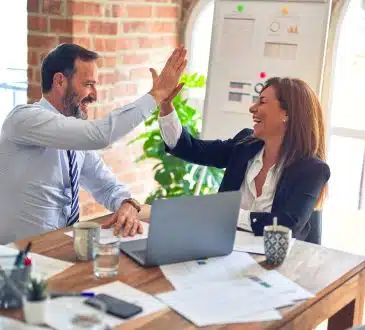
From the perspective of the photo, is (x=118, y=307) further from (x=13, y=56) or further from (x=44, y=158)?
(x=13, y=56)

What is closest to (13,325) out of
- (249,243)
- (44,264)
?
(44,264)

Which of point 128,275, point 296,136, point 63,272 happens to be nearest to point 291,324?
point 128,275

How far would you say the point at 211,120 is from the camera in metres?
3.47

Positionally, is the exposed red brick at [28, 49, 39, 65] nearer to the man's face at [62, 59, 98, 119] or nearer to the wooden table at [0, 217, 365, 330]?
the man's face at [62, 59, 98, 119]

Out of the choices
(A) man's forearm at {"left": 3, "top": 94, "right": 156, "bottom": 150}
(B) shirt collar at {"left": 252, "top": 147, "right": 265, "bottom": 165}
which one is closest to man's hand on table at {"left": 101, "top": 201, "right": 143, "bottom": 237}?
(A) man's forearm at {"left": 3, "top": 94, "right": 156, "bottom": 150}

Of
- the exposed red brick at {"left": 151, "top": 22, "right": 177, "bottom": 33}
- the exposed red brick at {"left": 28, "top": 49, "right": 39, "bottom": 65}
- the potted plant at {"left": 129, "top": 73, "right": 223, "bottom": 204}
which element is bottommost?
the potted plant at {"left": 129, "top": 73, "right": 223, "bottom": 204}

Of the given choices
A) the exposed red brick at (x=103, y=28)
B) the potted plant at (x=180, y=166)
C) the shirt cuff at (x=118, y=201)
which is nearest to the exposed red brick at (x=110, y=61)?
the exposed red brick at (x=103, y=28)

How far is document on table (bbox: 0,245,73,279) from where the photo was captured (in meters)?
1.67

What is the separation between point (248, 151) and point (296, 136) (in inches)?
8.1

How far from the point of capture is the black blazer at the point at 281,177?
2199mm

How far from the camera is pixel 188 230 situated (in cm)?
178

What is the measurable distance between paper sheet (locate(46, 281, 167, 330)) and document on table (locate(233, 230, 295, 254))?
0.48 m

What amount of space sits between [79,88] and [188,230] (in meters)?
0.90

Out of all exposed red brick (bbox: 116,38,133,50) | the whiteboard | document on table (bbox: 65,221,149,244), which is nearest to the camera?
document on table (bbox: 65,221,149,244)
